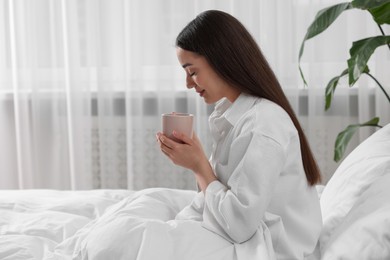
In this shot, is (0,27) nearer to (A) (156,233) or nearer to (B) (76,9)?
(B) (76,9)

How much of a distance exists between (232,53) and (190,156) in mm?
267

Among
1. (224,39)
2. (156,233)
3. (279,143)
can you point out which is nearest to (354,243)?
(279,143)

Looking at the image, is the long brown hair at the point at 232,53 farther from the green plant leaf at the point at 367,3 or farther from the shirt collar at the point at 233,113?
the green plant leaf at the point at 367,3

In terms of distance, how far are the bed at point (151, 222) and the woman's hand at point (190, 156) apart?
0.14 meters

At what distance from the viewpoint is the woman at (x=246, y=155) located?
4.56 feet

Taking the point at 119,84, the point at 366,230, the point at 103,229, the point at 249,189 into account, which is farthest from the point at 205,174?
the point at 119,84

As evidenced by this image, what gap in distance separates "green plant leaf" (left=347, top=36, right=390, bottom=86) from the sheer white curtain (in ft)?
3.27

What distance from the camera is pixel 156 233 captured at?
1.37 meters

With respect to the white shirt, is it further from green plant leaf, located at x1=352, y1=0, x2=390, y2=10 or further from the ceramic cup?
green plant leaf, located at x1=352, y1=0, x2=390, y2=10

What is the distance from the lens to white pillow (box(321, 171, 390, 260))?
4.37 ft

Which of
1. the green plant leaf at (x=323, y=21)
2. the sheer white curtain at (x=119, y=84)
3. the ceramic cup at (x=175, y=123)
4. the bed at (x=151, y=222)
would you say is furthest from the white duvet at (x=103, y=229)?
the sheer white curtain at (x=119, y=84)

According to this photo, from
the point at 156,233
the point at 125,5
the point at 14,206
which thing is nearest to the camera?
the point at 156,233

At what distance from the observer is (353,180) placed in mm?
1718

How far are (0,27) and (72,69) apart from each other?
462mm
